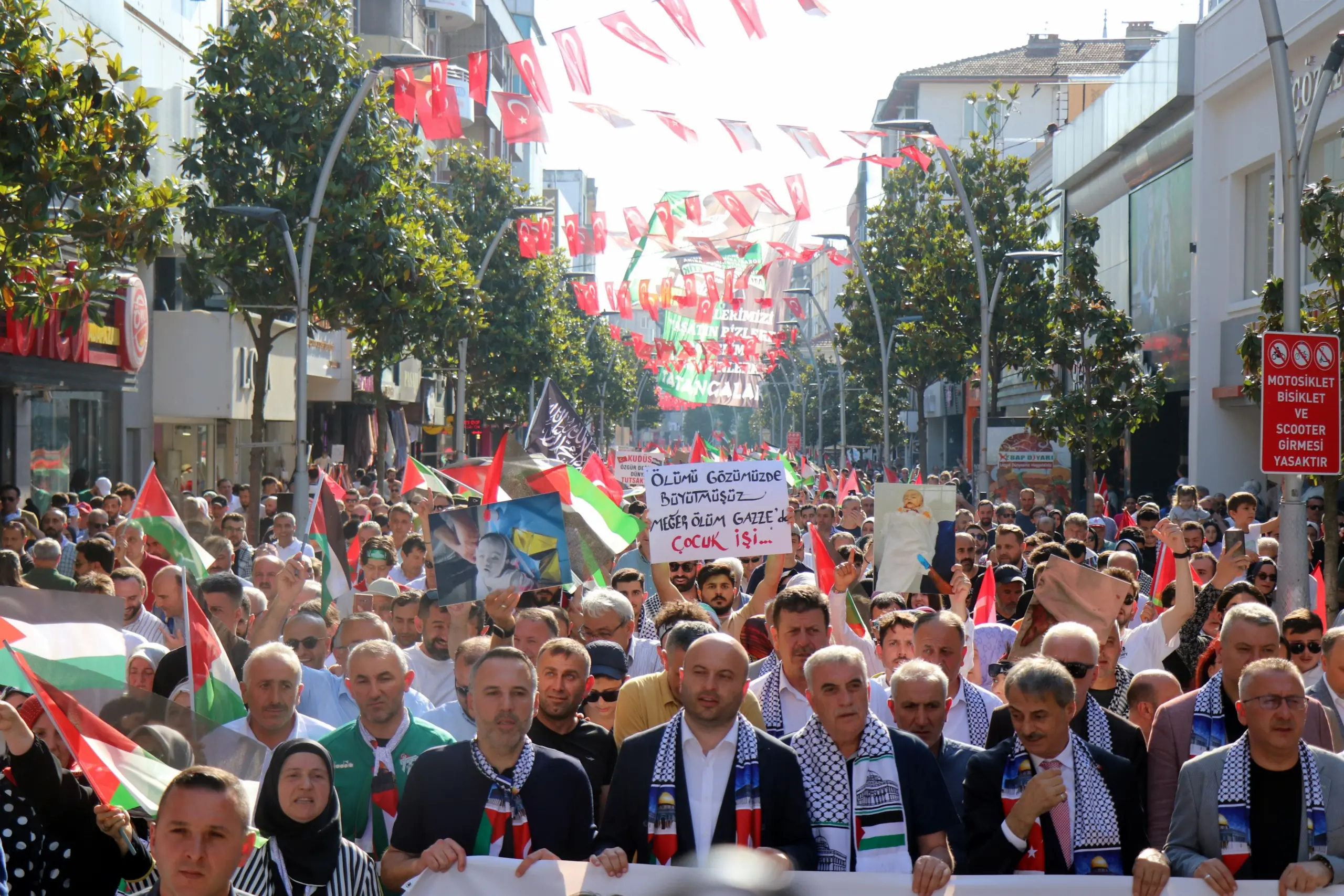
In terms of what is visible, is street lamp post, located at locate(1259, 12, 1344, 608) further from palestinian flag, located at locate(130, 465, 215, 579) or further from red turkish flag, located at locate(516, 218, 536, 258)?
red turkish flag, located at locate(516, 218, 536, 258)

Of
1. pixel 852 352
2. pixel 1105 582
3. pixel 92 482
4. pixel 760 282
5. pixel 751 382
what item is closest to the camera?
pixel 1105 582

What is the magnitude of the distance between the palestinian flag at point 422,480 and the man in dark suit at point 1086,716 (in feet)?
32.2

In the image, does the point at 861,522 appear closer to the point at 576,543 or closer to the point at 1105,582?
the point at 576,543

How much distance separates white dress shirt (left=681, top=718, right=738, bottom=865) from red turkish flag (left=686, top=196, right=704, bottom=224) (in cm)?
2587

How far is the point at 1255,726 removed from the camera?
198 inches

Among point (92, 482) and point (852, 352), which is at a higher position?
point (852, 352)

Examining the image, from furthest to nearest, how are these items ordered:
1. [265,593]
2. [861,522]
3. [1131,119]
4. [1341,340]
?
[1131,119] < [861,522] < [1341,340] < [265,593]

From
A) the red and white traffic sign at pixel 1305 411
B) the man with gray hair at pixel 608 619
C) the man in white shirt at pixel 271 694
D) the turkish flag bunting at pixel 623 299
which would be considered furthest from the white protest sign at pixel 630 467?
the turkish flag bunting at pixel 623 299

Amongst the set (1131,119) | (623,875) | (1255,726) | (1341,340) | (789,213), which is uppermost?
(1131,119)

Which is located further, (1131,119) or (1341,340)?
(1131,119)

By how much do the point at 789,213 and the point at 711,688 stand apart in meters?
23.9

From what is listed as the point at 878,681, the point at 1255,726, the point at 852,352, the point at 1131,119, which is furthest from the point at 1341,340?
the point at 852,352

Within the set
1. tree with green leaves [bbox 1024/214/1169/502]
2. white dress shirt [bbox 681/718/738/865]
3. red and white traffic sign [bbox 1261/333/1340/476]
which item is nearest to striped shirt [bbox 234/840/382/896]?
white dress shirt [bbox 681/718/738/865]

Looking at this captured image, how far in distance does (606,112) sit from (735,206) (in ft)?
33.2
